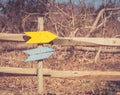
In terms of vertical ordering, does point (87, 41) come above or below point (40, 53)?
above

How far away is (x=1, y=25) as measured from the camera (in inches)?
581

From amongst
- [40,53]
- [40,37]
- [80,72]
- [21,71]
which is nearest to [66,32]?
[21,71]

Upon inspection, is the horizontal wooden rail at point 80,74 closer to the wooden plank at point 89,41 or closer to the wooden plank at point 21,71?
the wooden plank at point 21,71

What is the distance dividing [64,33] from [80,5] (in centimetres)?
140

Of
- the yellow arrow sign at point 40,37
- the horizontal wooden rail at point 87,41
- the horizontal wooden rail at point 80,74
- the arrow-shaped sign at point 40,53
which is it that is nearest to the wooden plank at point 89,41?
the horizontal wooden rail at point 87,41

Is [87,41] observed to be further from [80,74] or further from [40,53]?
[40,53]

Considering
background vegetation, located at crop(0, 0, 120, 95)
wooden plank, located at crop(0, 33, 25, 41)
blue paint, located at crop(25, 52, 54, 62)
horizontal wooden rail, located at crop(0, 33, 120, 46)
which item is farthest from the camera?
background vegetation, located at crop(0, 0, 120, 95)

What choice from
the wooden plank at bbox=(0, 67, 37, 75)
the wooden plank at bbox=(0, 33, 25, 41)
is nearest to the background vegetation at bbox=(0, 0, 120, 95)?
the wooden plank at bbox=(0, 67, 37, 75)

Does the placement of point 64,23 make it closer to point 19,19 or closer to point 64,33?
point 64,33

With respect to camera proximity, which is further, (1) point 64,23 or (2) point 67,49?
(1) point 64,23

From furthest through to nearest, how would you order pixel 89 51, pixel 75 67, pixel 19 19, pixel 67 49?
1. pixel 19 19
2. pixel 89 51
3. pixel 67 49
4. pixel 75 67

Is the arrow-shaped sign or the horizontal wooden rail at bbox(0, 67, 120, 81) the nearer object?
the arrow-shaped sign

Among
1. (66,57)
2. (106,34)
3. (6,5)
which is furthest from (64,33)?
(6,5)

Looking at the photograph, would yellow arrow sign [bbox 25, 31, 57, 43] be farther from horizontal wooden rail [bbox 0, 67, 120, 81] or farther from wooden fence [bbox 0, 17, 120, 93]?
horizontal wooden rail [bbox 0, 67, 120, 81]
